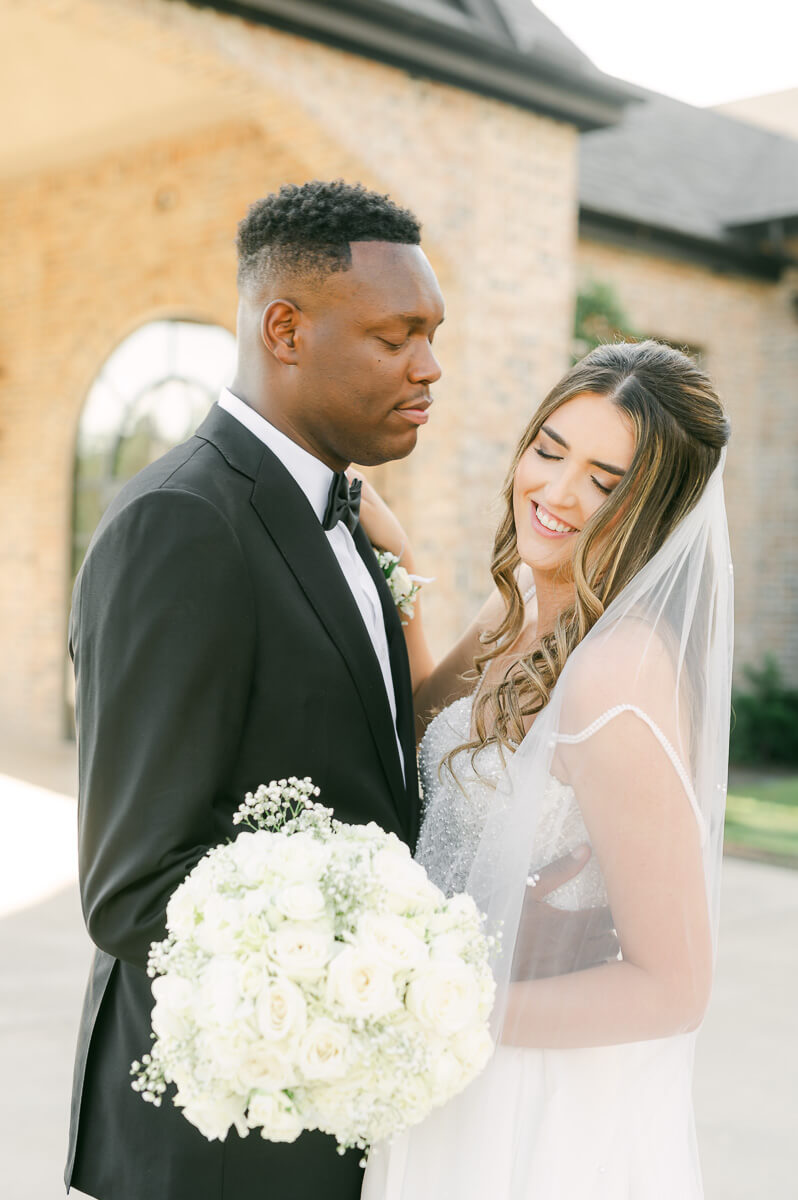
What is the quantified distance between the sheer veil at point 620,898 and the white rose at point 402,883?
285 mm

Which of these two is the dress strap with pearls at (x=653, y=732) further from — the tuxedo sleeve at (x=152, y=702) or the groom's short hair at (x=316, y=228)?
the groom's short hair at (x=316, y=228)

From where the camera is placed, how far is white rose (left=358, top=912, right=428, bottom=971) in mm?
1591

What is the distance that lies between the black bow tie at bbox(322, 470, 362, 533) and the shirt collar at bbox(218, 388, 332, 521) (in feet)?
0.09

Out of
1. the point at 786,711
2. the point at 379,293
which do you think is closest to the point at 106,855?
the point at 379,293

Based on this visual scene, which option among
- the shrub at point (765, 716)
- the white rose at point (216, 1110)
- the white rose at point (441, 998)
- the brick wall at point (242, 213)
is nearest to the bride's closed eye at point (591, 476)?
the white rose at point (441, 998)

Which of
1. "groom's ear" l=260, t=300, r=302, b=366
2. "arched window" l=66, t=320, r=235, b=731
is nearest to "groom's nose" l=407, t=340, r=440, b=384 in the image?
"groom's ear" l=260, t=300, r=302, b=366

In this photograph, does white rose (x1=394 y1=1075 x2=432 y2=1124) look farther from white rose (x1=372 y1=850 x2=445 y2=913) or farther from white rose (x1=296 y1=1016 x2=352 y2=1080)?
white rose (x1=372 y1=850 x2=445 y2=913)

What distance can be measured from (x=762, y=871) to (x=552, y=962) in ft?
20.7

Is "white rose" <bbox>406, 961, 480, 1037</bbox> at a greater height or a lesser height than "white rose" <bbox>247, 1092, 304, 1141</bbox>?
greater

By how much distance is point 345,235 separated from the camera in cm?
211

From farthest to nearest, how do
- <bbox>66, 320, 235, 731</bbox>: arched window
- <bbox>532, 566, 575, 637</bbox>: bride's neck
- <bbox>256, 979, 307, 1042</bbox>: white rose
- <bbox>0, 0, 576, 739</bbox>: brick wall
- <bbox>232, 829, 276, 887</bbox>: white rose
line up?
<bbox>66, 320, 235, 731</bbox>: arched window → <bbox>0, 0, 576, 739</bbox>: brick wall → <bbox>532, 566, 575, 637</bbox>: bride's neck → <bbox>232, 829, 276, 887</bbox>: white rose → <bbox>256, 979, 307, 1042</bbox>: white rose

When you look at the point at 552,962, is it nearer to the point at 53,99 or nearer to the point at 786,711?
the point at 53,99

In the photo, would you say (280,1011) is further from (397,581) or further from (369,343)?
(397,581)

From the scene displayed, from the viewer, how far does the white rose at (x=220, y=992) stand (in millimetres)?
1555
